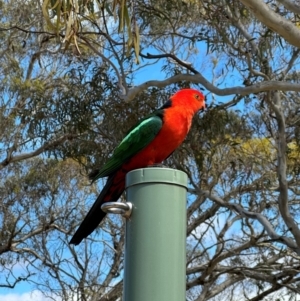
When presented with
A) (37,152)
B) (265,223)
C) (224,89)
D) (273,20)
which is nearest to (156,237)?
(273,20)

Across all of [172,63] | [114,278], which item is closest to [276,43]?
[172,63]

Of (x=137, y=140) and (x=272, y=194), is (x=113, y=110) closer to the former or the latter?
(x=272, y=194)

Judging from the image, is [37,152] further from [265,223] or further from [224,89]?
[224,89]

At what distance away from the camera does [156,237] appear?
1441 millimetres

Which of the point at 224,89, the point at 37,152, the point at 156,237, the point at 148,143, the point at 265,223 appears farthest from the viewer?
the point at 37,152

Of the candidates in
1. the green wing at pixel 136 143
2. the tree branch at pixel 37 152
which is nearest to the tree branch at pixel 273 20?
the green wing at pixel 136 143

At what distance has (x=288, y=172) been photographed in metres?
8.55

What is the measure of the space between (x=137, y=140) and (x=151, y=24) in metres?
4.50

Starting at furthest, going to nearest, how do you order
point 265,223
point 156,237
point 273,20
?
point 265,223
point 273,20
point 156,237

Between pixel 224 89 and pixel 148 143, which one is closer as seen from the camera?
pixel 148 143

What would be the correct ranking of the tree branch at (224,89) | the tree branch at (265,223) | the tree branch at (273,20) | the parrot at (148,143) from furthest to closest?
the tree branch at (265,223)
the tree branch at (224,89)
the tree branch at (273,20)
the parrot at (148,143)

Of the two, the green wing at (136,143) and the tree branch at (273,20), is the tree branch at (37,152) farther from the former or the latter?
the green wing at (136,143)

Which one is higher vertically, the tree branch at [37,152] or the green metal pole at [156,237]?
the tree branch at [37,152]

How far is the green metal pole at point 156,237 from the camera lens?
1.41 metres
